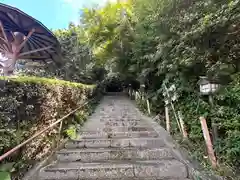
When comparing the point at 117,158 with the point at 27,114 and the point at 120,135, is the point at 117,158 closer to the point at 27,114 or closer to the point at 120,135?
the point at 120,135

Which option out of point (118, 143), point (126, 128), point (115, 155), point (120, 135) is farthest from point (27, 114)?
point (126, 128)

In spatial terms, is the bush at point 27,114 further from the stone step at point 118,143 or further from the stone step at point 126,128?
the stone step at point 126,128

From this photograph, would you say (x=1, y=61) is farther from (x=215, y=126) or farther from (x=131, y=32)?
(x=215, y=126)

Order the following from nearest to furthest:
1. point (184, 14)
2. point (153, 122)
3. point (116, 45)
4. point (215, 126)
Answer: point (215, 126) < point (184, 14) < point (153, 122) < point (116, 45)

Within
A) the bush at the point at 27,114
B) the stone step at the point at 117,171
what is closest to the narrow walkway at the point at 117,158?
the stone step at the point at 117,171

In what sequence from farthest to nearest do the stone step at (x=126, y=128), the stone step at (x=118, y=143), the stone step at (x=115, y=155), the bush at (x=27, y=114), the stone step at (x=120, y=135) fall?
the stone step at (x=126, y=128)
the stone step at (x=120, y=135)
the stone step at (x=118, y=143)
the stone step at (x=115, y=155)
the bush at (x=27, y=114)

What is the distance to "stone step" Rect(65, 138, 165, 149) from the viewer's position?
3.57 metres

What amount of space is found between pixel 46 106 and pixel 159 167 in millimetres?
2201

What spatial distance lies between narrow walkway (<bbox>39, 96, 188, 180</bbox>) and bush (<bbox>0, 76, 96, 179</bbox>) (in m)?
0.34

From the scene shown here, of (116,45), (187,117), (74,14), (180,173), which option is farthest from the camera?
(74,14)

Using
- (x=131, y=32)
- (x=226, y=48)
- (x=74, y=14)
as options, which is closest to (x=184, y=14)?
(x=226, y=48)

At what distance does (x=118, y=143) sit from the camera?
3615mm

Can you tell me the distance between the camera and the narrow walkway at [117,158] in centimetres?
260

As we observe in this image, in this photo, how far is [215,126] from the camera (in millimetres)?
3012
